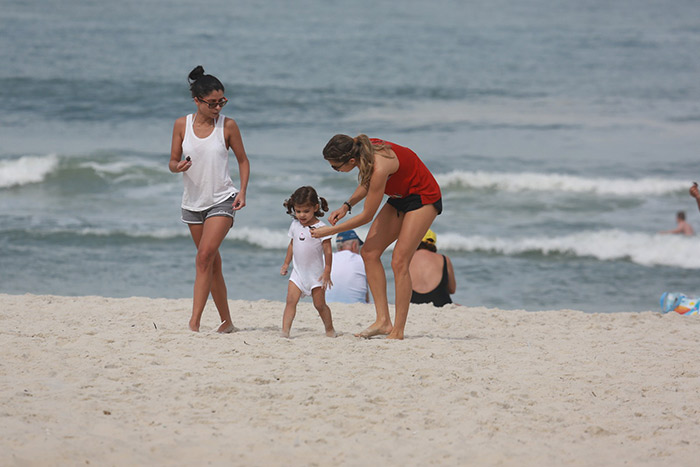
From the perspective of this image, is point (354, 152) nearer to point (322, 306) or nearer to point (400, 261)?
point (400, 261)

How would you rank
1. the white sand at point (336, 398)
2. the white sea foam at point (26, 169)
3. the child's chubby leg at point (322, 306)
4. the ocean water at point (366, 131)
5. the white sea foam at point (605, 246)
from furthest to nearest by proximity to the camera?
the white sea foam at point (26, 169)
the white sea foam at point (605, 246)
the ocean water at point (366, 131)
the child's chubby leg at point (322, 306)
the white sand at point (336, 398)

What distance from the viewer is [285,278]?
10.4 meters

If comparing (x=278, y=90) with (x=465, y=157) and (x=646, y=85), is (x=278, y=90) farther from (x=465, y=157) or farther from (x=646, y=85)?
(x=646, y=85)

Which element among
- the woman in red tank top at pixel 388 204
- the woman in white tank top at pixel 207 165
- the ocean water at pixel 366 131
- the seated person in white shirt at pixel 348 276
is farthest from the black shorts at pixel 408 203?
the ocean water at pixel 366 131

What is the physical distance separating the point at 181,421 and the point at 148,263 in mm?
7125

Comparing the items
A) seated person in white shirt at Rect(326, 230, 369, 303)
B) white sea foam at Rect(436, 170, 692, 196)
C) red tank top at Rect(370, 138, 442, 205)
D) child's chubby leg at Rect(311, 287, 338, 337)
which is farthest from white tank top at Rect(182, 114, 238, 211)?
white sea foam at Rect(436, 170, 692, 196)

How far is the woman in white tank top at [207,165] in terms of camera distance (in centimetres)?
524

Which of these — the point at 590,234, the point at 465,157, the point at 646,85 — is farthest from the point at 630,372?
the point at 646,85

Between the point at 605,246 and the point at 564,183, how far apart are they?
4585 millimetres

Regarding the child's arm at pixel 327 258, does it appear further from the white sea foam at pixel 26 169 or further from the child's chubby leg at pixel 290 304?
the white sea foam at pixel 26 169

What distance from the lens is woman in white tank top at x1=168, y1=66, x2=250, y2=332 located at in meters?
5.24

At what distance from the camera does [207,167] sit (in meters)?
5.28

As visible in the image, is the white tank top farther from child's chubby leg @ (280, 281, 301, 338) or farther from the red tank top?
the red tank top

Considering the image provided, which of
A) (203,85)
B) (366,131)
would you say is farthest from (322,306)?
(366,131)
